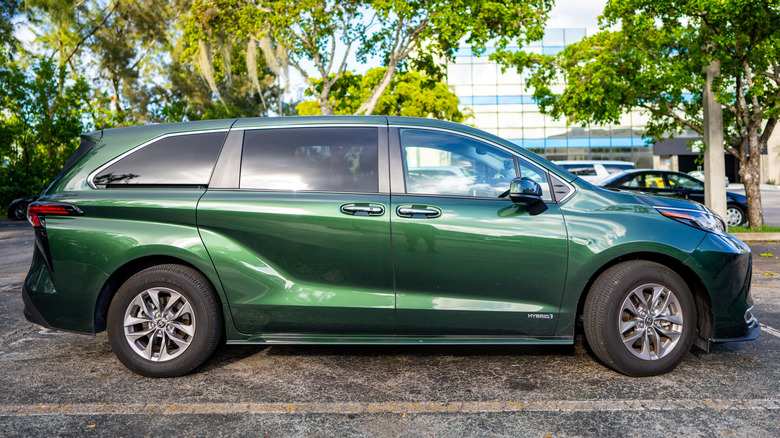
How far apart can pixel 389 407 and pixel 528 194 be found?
1.54m

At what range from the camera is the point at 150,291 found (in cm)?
393

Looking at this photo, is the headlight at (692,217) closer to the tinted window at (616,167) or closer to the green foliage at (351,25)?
the green foliage at (351,25)

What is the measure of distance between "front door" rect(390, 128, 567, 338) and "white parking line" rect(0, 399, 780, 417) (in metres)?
0.56

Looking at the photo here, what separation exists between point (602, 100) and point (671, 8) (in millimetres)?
2282

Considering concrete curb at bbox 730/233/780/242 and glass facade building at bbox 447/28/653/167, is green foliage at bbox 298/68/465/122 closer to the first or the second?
glass facade building at bbox 447/28/653/167

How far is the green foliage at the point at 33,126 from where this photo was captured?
854 inches

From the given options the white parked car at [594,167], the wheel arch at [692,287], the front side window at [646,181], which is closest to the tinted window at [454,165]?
the wheel arch at [692,287]

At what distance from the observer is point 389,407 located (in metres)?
3.44

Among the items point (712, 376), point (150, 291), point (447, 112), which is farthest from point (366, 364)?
point (447, 112)

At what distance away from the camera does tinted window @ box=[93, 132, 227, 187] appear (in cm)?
407

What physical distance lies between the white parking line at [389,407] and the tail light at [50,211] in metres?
1.21

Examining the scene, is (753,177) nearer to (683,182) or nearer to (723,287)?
(683,182)

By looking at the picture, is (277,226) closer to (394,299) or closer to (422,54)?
(394,299)

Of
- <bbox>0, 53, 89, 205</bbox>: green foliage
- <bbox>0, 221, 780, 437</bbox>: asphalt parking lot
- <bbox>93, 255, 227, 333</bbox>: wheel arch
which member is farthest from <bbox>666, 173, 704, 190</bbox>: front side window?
<bbox>0, 53, 89, 205</bbox>: green foliage
